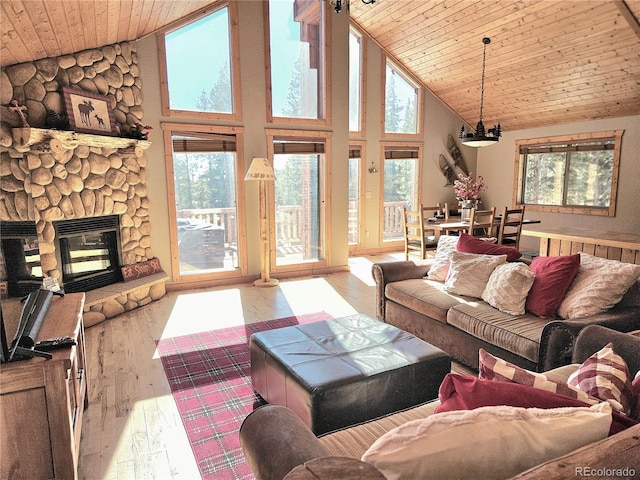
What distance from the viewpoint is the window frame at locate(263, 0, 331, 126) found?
5805mm

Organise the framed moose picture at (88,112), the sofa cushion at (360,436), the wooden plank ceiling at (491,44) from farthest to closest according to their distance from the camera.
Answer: the framed moose picture at (88,112) < the wooden plank ceiling at (491,44) < the sofa cushion at (360,436)

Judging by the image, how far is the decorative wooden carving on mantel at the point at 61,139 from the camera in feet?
12.0

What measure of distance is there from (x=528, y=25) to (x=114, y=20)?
4985 millimetres

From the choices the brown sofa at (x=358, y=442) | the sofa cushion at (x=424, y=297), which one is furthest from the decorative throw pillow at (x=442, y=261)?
the brown sofa at (x=358, y=442)

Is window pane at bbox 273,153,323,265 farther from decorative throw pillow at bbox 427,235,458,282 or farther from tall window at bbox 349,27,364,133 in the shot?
decorative throw pillow at bbox 427,235,458,282

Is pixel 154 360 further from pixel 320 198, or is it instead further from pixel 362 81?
pixel 362 81

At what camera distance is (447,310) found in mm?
3336

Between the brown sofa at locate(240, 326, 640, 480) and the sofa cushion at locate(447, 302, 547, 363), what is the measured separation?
1.65 feet

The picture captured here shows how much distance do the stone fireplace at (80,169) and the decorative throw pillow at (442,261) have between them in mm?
3127

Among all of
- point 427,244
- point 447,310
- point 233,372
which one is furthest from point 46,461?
point 427,244

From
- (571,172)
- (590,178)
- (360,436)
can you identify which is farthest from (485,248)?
(571,172)

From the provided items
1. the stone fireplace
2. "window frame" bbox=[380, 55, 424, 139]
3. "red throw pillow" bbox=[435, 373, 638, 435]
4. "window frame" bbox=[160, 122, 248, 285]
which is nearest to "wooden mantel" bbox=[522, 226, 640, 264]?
"window frame" bbox=[380, 55, 424, 139]

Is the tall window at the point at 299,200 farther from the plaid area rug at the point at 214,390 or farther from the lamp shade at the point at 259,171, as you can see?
the plaid area rug at the point at 214,390

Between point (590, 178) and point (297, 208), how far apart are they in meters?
4.87
